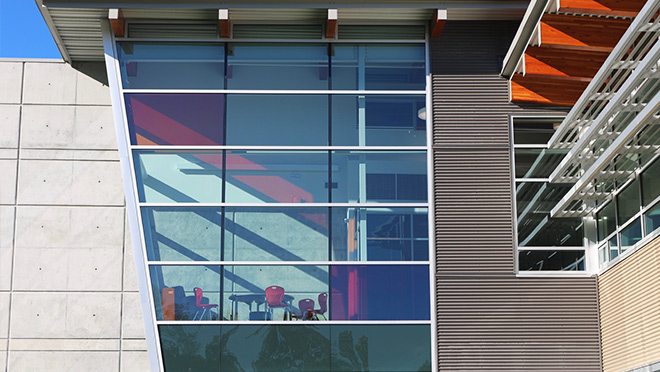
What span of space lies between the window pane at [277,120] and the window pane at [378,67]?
622mm

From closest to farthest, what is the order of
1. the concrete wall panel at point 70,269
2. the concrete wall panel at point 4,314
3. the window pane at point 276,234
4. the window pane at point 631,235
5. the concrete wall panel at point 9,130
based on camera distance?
the window pane at point 631,235 → the window pane at point 276,234 → the concrete wall panel at point 4,314 → the concrete wall panel at point 70,269 → the concrete wall panel at point 9,130

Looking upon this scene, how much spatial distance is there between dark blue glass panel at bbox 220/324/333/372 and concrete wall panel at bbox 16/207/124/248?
13.6ft

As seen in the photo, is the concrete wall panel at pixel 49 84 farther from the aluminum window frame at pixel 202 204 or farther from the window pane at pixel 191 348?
the window pane at pixel 191 348

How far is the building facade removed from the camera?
1549 centimetres

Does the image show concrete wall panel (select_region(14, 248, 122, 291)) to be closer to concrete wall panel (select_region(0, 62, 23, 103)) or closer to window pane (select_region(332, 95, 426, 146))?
concrete wall panel (select_region(0, 62, 23, 103))

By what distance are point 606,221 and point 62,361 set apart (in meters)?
10.5

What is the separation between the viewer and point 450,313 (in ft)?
51.3

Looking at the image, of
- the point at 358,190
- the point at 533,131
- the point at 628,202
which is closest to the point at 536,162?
the point at 533,131

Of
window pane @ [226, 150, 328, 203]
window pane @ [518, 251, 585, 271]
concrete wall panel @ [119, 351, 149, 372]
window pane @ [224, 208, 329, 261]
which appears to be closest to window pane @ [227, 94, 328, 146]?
window pane @ [226, 150, 328, 203]

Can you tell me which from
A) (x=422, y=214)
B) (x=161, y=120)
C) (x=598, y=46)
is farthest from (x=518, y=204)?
(x=161, y=120)

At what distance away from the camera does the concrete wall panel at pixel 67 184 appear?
1853 centimetres

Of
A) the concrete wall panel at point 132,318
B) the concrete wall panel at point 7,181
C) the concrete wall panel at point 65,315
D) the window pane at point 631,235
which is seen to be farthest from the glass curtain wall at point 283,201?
the concrete wall panel at point 7,181

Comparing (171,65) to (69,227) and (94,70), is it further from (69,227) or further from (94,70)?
(69,227)

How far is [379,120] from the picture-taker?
1644cm
